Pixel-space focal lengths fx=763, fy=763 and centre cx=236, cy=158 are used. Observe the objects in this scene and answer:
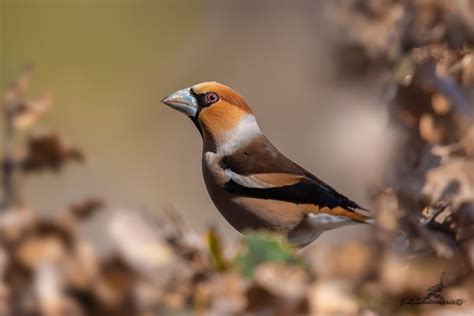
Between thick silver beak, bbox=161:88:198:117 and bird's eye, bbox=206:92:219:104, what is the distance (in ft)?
0.09

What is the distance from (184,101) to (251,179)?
0.21m

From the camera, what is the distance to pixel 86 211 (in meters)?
0.64

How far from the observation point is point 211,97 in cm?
158

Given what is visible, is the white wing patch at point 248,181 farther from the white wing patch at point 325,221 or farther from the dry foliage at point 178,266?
the dry foliage at point 178,266

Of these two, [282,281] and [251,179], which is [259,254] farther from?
[251,179]

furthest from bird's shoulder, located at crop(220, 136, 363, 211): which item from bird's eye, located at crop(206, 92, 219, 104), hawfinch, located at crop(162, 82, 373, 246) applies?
bird's eye, located at crop(206, 92, 219, 104)

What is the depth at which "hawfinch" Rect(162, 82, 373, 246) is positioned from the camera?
137 centimetres

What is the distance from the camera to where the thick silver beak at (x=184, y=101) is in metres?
1.53

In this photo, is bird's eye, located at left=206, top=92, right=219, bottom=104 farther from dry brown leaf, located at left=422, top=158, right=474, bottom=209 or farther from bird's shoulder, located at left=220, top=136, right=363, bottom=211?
dry brown leaf, located at left=422, top=158, right=474, bottom=209

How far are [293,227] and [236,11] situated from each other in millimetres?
2425

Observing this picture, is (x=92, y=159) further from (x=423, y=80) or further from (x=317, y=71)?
(x=317, y=71)

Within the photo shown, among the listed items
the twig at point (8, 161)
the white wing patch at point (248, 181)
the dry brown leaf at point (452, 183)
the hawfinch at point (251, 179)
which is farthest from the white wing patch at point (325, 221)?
the twig at point (8, 161)

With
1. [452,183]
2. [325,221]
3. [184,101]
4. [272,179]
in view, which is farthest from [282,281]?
[184,101]

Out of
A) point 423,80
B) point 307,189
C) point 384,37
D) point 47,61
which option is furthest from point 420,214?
point 47,61
